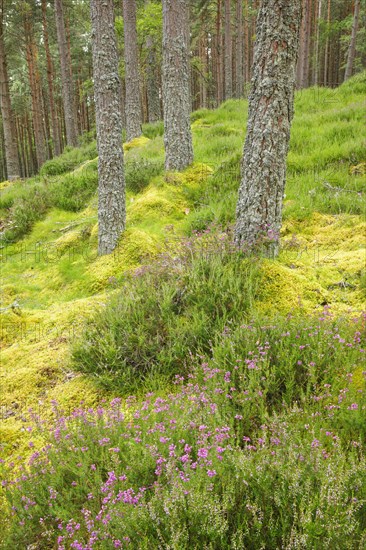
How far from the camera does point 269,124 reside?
14.7ft

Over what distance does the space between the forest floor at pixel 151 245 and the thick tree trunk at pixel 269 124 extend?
1.86 feet

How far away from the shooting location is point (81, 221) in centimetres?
915

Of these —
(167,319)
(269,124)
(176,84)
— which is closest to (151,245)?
(167,319)

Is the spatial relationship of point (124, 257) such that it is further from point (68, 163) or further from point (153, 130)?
point (153, 130)

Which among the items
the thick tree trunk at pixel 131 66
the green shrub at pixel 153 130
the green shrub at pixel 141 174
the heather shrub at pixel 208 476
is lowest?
the heather shrub at pixel 208 476

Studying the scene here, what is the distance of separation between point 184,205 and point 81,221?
8.39 ft

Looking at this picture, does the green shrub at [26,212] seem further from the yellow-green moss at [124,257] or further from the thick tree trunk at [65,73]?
the thick tree trunk at [65,73]

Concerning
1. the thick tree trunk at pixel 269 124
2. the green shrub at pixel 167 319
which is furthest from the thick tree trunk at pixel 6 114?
the thick tree trunk at pixel 269 124

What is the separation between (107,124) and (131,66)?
945 centimetres

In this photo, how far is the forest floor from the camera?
4117mm

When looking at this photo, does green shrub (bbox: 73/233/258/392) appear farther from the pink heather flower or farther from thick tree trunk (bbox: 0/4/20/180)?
thick tree trunk (bbox: 0/4/20/180)

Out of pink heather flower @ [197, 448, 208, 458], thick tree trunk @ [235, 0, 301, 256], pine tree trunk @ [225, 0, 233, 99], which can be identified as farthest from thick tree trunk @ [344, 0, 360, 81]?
pink heather flower @ [197, 448, 208, 458]

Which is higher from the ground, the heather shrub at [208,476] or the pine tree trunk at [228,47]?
the pine tree trunk at [228,47]

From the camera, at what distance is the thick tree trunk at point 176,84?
Answer: 8891mm
